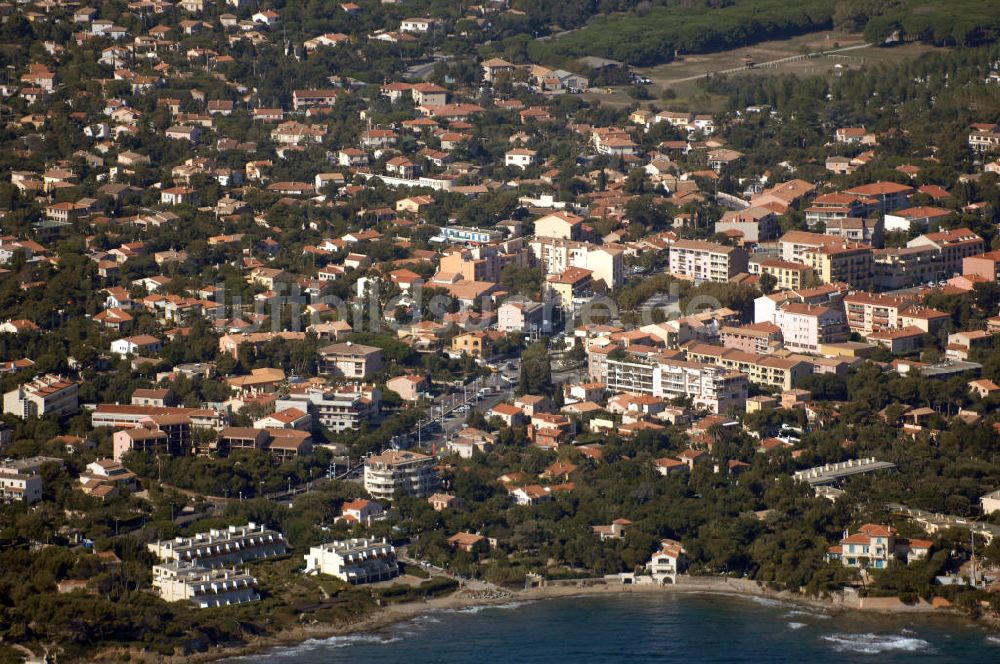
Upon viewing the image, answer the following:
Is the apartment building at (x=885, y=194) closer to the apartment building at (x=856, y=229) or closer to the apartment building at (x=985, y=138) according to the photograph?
the apartment building at (x=856, y=229)

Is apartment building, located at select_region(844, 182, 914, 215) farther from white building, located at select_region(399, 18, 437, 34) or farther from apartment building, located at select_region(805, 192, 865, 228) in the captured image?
white building, located at select_region(399, 18, 437, 34)

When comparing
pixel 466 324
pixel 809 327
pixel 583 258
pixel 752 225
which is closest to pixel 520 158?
pixel 752 225

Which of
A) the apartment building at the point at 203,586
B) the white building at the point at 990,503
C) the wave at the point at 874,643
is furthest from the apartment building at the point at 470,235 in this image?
the wave at the point at 874,643

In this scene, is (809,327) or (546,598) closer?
(546,598)

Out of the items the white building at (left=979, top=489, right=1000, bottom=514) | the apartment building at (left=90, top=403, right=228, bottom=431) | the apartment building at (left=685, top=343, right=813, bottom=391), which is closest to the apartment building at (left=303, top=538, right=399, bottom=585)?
the apartment building at (left=90, top=403, right=228, bottom=431)

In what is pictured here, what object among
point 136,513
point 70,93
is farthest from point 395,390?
point 70,93

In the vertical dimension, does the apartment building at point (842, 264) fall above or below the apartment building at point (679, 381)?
above

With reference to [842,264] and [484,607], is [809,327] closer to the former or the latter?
[842,264]
